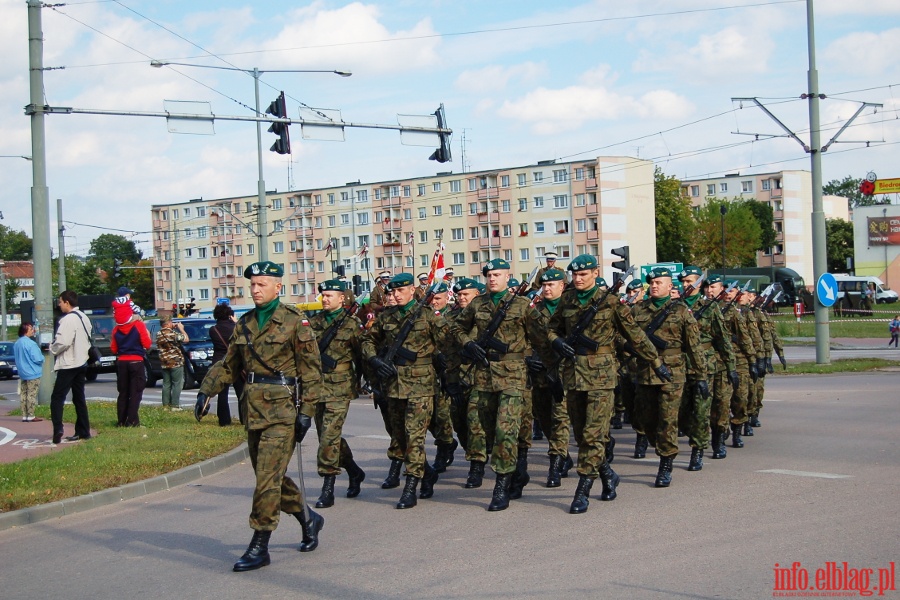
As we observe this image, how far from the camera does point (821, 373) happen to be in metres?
22.5

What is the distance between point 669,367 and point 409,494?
9.09ft

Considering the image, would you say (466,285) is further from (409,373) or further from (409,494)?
(409,494)

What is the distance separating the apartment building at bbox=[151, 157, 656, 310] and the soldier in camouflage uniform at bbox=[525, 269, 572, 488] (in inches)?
2527

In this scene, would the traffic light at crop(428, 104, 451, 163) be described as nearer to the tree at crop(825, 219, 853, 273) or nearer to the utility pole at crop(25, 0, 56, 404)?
the utility pole at crop(25, 0, 56, 404)

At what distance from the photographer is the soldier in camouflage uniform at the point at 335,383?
338 inches

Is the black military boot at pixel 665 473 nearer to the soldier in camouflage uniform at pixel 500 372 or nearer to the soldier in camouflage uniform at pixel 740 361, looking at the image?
the soldier in camouflage uniform at pixel 500 372

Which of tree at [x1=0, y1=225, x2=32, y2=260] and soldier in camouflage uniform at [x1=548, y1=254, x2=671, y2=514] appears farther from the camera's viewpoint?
tree at [x1=0, y1=225, x2=32, y2=260]

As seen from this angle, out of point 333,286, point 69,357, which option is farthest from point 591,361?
point 69,357

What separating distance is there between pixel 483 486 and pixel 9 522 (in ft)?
13.4

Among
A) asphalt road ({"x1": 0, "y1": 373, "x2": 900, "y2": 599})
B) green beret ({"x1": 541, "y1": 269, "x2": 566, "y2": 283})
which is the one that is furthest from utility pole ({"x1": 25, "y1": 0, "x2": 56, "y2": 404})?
green beret ({"x1": 541, "y1": 269, "x2": 566, "y2": 283})

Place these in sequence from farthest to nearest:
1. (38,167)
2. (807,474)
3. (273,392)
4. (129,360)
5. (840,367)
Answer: (840,367)
(38,167)
(129,360)
(807,474)
(273,392)

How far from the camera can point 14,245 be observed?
114m

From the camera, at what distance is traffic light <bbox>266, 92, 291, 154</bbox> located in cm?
2042

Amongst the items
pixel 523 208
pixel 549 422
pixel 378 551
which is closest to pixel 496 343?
pixel 549 422
